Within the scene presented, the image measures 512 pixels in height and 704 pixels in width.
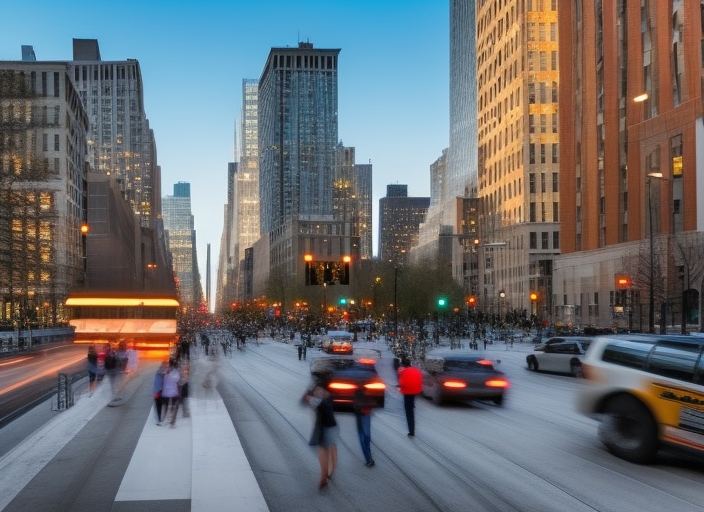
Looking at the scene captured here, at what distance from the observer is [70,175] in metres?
108

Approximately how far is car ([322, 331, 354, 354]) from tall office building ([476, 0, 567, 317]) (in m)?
45.0

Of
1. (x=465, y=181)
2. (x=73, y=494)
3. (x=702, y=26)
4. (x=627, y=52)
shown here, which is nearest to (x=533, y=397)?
(x=73, y=494)

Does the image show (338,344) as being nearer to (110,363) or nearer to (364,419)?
(110,363)


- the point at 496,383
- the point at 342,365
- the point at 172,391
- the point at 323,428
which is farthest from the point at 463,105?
the point at 323,428

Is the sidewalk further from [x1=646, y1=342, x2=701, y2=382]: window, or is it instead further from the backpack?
[x1=646, y1=342, x2=701, y2=382]: window

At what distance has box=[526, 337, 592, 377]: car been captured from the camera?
3276cm

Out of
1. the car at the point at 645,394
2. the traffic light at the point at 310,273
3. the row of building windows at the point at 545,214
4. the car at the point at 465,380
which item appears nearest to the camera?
the car at the point at 645,394

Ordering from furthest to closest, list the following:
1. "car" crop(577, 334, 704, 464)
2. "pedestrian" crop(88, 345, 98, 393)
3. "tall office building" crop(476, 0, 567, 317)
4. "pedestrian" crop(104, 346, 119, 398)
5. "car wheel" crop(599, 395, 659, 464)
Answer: "tall office building" crop(476, 0, 567, 317), "pedestrian" crop(88, 345, 98, 393), "pedestrian" crop(104, 346, 119, 398), "car wheel" crop(599, 395, 659, 464), "car" crop(577, 334, 704, 464)

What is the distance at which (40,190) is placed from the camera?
51500mm

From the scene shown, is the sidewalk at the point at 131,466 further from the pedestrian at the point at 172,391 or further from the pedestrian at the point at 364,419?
the pedestrian at the point at 364,419

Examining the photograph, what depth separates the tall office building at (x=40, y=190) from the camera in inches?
1519

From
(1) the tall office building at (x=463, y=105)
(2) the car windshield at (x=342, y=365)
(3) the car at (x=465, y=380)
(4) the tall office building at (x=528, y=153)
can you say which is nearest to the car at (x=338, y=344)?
(3) the car at (x=465, y=380)

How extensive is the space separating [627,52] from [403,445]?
57194 mm

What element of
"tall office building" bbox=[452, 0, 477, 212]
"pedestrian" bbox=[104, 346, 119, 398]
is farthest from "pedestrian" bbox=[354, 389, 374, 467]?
"tall office building" bbox=[452, 0, 477, 212]
